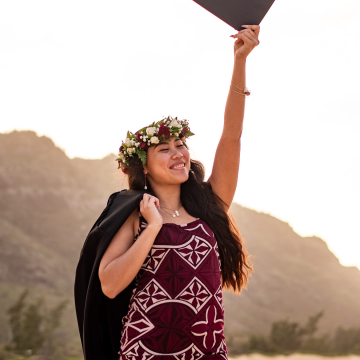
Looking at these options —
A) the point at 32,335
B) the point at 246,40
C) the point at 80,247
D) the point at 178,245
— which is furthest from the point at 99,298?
the point at 80,247

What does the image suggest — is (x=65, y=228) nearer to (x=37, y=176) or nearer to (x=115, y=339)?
(x=37, y=176)

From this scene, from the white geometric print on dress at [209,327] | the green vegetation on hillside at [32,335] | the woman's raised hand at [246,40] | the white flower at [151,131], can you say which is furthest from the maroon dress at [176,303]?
the green vegetation on hillside at [32,335]

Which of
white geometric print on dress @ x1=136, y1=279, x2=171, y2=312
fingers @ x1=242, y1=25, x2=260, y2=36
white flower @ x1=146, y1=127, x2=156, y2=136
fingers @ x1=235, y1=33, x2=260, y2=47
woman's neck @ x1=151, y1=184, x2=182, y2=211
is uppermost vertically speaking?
fingers @ x1=242, y1=25, x2=260, y2=36

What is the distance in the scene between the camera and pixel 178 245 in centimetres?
322

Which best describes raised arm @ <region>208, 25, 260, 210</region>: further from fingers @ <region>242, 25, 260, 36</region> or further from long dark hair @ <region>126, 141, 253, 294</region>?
long dark hair @ <region>126, 141, 253, 294</region>

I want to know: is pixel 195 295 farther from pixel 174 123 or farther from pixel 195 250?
pixel 174 123

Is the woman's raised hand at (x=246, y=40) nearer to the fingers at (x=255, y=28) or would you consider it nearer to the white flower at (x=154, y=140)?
the fingers at (x=255, y=28)

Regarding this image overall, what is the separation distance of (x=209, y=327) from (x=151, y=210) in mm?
758

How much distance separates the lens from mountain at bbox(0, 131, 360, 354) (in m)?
35.8

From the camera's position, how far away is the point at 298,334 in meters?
31.0

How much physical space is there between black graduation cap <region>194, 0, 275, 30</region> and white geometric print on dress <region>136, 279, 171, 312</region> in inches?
67.5

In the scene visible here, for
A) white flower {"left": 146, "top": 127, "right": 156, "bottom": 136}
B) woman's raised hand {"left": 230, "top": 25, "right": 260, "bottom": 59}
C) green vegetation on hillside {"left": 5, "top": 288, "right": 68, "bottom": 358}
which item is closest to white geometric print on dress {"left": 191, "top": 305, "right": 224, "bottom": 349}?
white flower {"left": 146, "top": 127, "right": 156, "bottom": 136}

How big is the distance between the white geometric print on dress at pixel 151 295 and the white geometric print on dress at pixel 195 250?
0.75 feet

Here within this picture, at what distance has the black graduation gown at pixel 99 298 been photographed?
3.26 m
